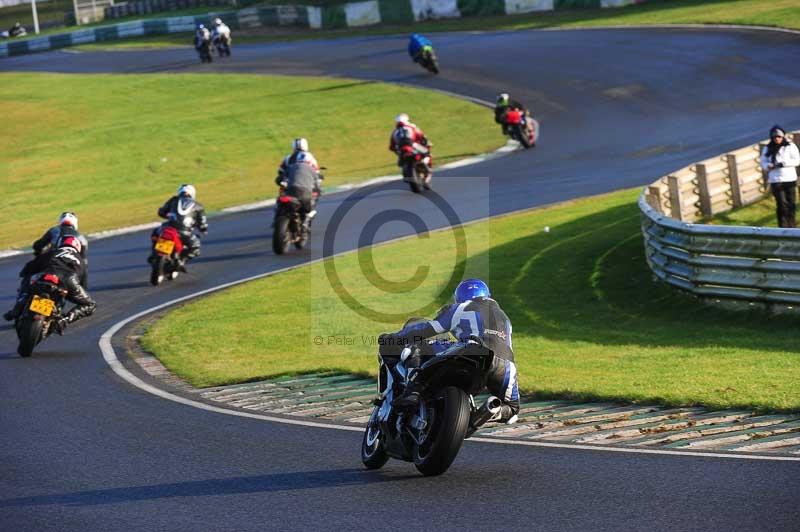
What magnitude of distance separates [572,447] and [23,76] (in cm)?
4991

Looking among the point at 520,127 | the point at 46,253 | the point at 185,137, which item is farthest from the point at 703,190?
the point at 185,137

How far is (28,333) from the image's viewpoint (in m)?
15.3

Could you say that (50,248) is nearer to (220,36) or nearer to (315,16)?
(220,36)

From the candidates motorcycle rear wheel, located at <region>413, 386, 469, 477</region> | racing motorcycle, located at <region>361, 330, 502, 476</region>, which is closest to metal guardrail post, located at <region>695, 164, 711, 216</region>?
racing motorcycle, located at <region>361, 330, 502, 476</region>

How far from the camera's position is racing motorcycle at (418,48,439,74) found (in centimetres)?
4559

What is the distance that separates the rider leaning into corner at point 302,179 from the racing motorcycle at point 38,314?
668cm

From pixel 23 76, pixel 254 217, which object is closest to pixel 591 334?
pixel 254 217

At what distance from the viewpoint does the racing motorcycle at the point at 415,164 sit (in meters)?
27.4

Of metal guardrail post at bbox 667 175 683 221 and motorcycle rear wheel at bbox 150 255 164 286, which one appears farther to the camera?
metal guardrail post at bbox 667 175 683 221

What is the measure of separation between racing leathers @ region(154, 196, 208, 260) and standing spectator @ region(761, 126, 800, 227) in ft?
30.4

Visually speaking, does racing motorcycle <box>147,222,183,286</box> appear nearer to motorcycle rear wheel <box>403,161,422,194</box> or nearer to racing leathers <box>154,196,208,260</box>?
racing leathers <box>154,196,208,260</box>

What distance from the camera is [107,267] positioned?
2244 centimetres

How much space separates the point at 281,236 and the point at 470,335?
1385 cm

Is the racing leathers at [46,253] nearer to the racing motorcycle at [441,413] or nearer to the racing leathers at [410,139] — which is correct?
the racing motorcycle at [441,413]
